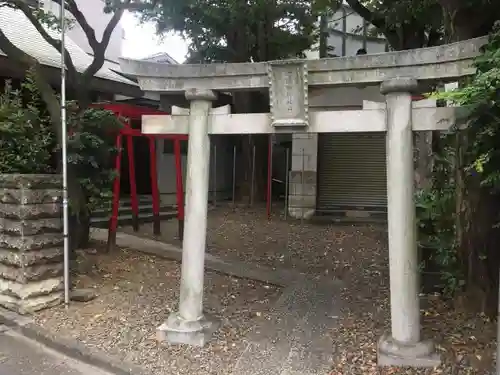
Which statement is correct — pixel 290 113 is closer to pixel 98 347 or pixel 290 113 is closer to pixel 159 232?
pixel 98 347

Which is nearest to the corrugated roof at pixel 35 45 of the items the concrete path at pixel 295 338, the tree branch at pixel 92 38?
the tree branch at pixel 92 38

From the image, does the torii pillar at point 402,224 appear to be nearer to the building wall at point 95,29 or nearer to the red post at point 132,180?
the red post at point 132,180

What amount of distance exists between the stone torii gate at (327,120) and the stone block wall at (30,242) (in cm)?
181

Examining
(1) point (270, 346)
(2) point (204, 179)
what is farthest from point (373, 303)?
(2) point (204, 179)

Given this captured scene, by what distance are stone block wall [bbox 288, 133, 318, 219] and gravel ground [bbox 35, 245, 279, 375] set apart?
6.17 m

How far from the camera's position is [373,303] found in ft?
21.6

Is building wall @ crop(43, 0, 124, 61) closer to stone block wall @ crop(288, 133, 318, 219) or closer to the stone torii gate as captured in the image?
stone block wall @ crop(288, 133, 318, 219)

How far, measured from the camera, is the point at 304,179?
14172 millimetres

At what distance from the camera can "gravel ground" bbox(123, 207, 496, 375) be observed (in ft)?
15.8

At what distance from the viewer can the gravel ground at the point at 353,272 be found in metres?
4.82

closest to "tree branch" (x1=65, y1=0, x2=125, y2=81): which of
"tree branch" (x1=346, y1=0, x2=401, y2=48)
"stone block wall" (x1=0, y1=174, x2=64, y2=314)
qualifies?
"stone block wall" (x1=0, y1=174, x2=64, y2=314)

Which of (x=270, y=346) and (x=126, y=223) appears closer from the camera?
(x=270, y=346)

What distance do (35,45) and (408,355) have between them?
1194 cm

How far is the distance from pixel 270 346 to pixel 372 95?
955 cm
